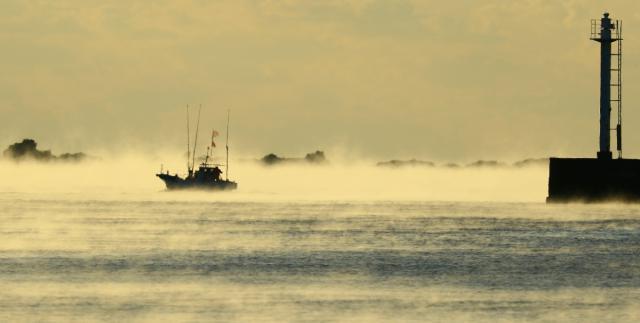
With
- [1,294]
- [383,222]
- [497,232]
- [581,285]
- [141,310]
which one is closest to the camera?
[141,310]

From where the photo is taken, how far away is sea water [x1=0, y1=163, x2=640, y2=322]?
4791 cm

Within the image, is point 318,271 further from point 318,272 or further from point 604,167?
point 604,167

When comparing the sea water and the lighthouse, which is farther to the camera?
the lighthouse

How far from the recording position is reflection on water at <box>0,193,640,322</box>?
48.1 metres

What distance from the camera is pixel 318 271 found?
6506 centimetres

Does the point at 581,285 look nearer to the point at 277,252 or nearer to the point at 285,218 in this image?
the point at 277,252

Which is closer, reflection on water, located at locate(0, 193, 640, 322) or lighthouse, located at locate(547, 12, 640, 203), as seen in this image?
reflection on water, located at locate(0, 193, 640, 322)

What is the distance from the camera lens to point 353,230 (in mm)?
107750

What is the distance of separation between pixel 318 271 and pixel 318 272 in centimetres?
63

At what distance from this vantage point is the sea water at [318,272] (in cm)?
4791

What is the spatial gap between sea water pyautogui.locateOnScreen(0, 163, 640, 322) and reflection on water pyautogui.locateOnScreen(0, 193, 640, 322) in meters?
0.07

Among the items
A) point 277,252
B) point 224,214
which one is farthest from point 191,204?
point 277,252

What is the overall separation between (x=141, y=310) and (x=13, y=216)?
90008 millimetres

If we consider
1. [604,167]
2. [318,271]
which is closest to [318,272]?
[318,271]
